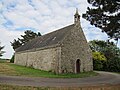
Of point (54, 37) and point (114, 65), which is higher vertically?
point (54, 37)

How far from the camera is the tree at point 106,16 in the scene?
1579cm

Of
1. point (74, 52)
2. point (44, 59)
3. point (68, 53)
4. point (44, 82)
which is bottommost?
point (44, 82)

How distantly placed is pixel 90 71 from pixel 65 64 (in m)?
5.99

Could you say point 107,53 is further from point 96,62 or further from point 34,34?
point 34,34

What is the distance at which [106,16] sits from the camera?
658 inches

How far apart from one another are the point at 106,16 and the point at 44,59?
58.7 ft

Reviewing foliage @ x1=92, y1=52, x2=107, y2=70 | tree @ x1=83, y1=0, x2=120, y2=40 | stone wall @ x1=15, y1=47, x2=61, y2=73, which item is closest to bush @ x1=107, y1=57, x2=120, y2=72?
foliage @ x1=92, y1=52, x2=107, y2=70

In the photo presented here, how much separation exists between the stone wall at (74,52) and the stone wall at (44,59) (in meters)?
1.04

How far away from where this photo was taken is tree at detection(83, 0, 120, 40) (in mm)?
15789

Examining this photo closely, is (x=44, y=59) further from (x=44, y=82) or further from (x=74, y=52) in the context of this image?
(x=44, y=82)

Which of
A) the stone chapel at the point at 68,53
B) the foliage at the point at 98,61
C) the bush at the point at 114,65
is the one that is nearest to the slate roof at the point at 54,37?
the stone chapel at the point at 68,53

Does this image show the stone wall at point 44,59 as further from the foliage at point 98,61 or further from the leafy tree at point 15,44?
the leafy tree at point 15,44

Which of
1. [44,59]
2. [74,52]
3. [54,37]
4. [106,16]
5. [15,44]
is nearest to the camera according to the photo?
[106,16]

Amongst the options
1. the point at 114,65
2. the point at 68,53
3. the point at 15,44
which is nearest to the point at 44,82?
the point at 68,53
